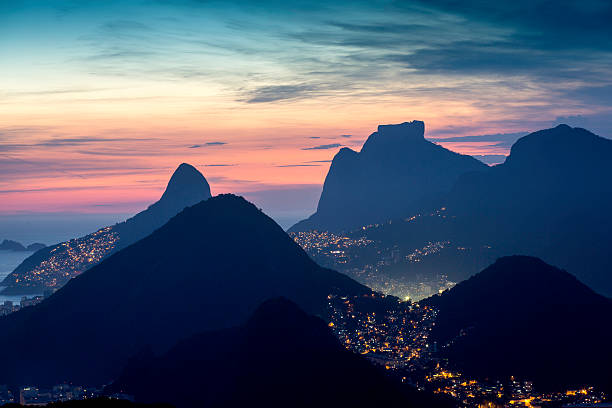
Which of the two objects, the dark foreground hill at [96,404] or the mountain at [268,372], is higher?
the dark foreground hill at [96,404]

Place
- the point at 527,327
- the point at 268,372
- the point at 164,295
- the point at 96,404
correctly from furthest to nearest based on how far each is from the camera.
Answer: the point at 164,295 < the point at 527,327 < the point at 268,372 < the point at 96,404

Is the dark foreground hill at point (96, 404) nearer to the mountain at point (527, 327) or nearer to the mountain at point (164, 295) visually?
the mountain at point (527, 327)

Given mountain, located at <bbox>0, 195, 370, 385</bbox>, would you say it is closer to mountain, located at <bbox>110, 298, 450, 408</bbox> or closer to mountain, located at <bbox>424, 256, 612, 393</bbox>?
mountain, located at <bbox>110, 298, 450, 408</bbox>

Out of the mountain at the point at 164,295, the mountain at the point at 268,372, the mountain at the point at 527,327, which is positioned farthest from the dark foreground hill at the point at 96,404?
the mountain at the point at 164,295

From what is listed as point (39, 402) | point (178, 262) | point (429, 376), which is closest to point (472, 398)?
point (429, 376)

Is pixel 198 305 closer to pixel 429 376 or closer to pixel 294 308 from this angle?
pixel 294 308

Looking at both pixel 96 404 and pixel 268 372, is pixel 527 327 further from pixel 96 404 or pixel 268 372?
pixel 96 404

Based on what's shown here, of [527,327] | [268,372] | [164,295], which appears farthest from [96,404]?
[164,295]
